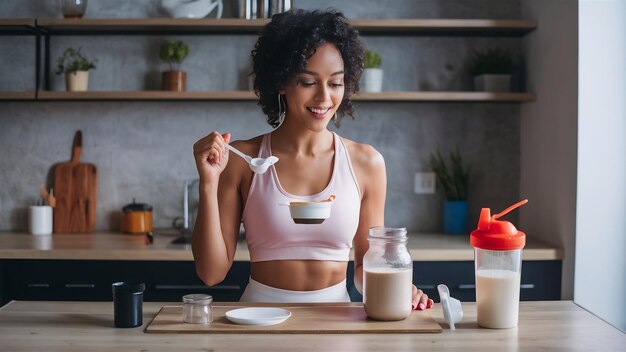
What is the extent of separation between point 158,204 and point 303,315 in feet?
6.70

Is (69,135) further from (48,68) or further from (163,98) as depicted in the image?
(163,98)

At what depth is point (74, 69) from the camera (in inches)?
136

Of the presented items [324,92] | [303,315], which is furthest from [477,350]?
[324,92]

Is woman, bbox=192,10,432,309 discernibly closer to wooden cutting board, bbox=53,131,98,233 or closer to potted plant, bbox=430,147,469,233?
potted plant, bbox=430,147,469,233

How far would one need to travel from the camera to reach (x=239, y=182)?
2.11 metres

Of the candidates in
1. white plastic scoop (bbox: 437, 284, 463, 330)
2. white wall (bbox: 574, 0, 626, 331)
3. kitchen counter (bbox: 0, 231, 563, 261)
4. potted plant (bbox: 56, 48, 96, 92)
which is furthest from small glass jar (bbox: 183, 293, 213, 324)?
potted plant (bbox: 56, 48, 96, 92)

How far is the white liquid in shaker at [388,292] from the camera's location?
1668 millimetres

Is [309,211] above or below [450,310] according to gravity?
above

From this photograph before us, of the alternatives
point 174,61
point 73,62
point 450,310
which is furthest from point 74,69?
point 450,310

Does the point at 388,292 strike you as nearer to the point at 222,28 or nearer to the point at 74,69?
the point at 222,28

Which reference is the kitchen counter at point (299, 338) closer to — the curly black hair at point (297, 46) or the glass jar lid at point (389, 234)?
the glass jar lid at point (389, 234)

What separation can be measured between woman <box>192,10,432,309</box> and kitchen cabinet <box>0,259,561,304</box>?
923 millimetres

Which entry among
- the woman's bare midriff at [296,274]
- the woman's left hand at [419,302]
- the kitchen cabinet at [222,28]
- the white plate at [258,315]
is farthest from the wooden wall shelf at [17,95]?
the woman's left hand at [419,302]

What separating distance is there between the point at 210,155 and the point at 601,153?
6.06ft
